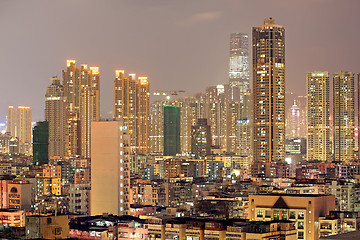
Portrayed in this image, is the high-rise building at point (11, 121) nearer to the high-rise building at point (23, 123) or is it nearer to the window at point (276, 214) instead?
the high-rise building at point (23, 123)

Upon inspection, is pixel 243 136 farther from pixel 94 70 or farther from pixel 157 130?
pixel 94 70

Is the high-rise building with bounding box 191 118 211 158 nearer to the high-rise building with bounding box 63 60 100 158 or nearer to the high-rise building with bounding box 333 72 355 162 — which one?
the high-rise building with bounding box 63 60 100 158

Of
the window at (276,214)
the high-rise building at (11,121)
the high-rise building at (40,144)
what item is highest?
the high-rise building at (11,121)

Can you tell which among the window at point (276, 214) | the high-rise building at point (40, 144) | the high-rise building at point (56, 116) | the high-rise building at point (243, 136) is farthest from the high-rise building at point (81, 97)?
the window at point (276, 214)

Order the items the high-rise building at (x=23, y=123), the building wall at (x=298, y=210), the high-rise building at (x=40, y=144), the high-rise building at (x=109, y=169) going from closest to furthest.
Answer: the building wall at (x=298, y=210)
the high-rise building at (x=109, y=169)
the high-rise building at (x=40, y=144)
the high-rise building at (x=23, y=123)

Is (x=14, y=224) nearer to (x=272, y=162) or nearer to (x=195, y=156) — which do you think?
(x=272, y=162)

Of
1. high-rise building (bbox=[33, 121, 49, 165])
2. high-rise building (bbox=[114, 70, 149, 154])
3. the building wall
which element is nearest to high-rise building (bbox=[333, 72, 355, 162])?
high-rise building (bbox=[114, 70, 149, 154])

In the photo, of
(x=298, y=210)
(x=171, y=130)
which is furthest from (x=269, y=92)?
(x=298, y=210)
